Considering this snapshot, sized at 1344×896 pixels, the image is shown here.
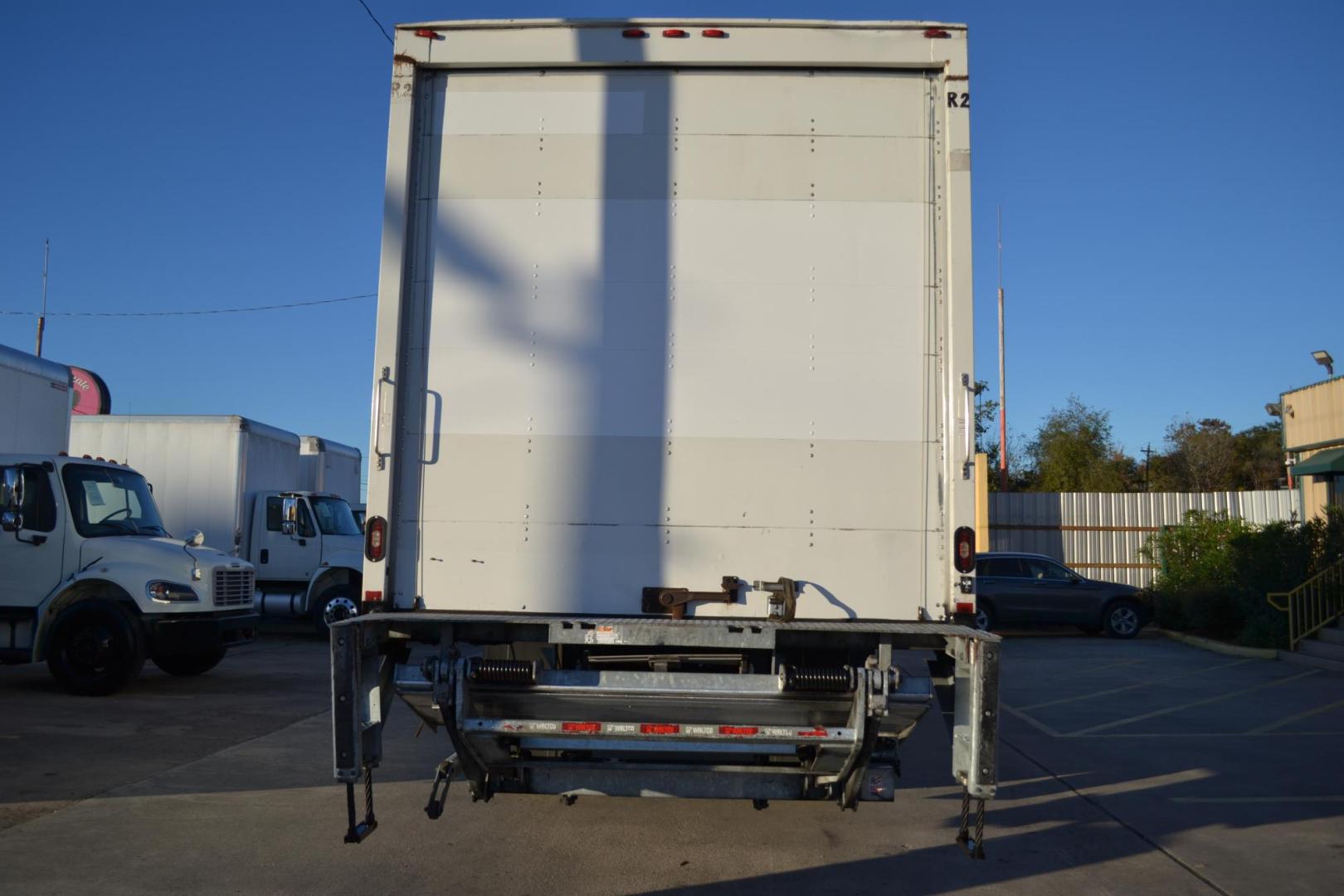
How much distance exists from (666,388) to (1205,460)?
47.7 metres

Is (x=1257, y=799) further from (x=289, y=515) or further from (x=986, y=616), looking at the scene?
(x=289, y=515)

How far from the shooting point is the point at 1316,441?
2014cm

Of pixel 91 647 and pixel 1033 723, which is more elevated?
pixel 91 647

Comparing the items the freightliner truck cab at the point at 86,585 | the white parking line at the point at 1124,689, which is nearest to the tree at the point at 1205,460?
the white parking line at the point at 1124,689

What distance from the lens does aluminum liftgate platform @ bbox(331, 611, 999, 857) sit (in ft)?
15.4

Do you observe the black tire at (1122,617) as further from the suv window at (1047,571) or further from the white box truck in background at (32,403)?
the white box truck in background at (32,403)

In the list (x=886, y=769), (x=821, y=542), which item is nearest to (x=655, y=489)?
(x=821, y=542)

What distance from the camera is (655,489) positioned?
5184 millimetres

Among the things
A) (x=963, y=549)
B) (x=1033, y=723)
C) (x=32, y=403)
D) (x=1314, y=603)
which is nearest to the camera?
(x=963, y=549)

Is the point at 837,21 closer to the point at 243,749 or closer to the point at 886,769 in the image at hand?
the point at 886,769

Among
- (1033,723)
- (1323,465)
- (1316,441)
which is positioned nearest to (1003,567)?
(1323,465)

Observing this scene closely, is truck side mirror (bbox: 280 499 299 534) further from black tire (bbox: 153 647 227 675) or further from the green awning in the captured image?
the green awning

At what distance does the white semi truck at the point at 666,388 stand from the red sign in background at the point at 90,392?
1468 cm

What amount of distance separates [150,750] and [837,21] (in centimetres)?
727
